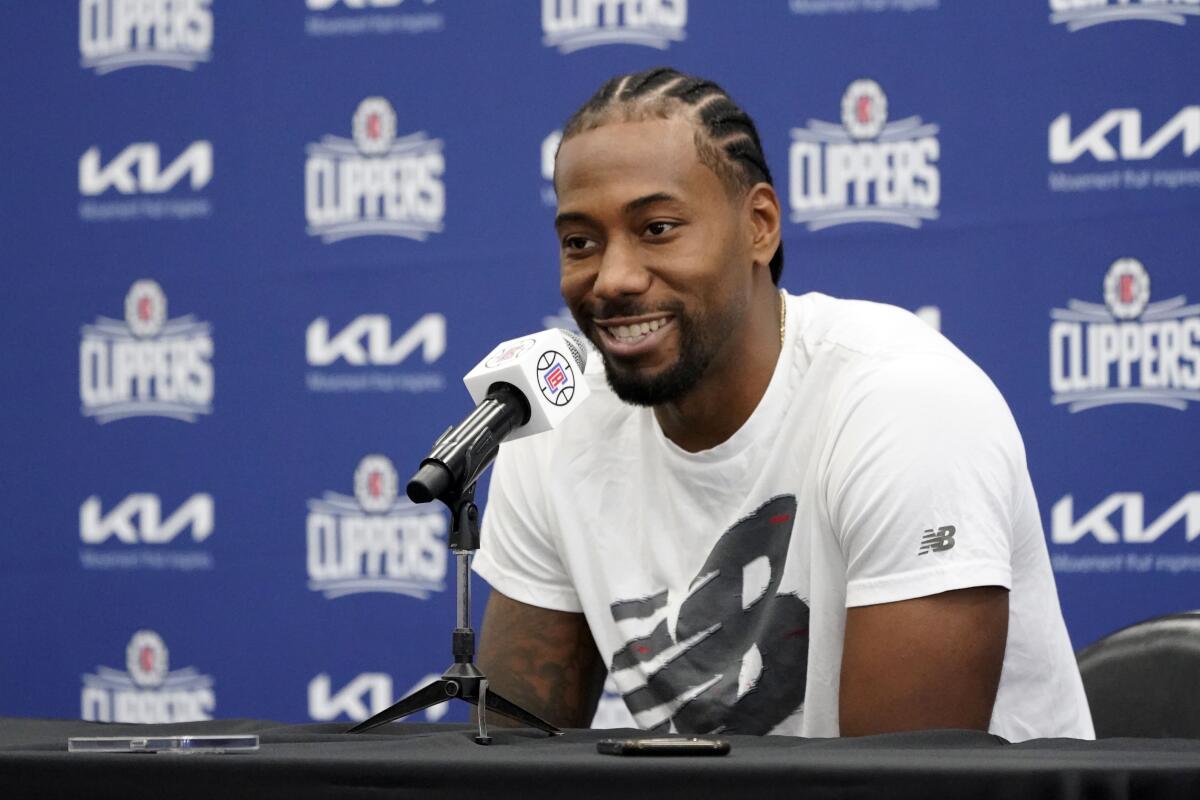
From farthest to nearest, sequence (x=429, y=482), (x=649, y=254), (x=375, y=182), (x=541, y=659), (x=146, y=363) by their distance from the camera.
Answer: (x=146, y=363), (x=375, y=182), (x=541, y=659), (x=649, y=254), (x=429, y=482)

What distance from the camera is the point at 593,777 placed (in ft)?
3.19

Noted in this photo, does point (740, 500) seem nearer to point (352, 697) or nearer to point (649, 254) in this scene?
point (649, 254)

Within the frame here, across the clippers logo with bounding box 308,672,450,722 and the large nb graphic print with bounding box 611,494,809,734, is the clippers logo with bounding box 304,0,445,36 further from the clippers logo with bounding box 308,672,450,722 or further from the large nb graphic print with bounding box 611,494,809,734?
the large nb graphic print with bounding box 611,494,809,734

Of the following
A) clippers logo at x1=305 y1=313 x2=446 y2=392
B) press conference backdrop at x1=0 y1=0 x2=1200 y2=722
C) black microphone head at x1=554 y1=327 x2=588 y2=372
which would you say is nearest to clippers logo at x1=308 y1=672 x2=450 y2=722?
press conference backdrop at x1=0 y1=0 x2=1200 y2=722

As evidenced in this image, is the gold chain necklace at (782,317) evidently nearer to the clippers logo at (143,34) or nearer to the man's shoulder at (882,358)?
the man's shoulder at (882,358)

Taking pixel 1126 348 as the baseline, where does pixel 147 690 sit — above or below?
below

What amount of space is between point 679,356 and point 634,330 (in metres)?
0.07

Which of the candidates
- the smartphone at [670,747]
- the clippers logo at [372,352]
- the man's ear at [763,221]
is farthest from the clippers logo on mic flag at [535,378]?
the clippers logo at [372,352]

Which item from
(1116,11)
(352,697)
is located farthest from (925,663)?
(352,697)

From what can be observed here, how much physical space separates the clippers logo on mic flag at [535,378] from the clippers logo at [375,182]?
1646mm

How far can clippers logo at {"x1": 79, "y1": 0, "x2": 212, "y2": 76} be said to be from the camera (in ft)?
10.5

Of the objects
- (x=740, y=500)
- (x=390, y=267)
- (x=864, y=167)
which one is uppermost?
(x=864, y=167)

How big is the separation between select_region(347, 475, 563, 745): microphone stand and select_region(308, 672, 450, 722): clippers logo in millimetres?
1775

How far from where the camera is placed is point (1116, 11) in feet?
8.89
